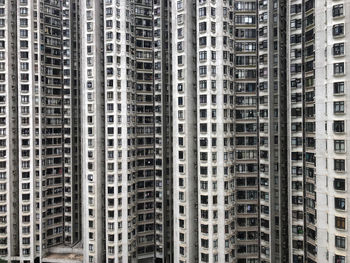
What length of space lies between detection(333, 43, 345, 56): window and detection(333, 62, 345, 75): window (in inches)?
56.2

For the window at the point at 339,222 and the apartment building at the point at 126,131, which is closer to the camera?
the window at the point at 339,222

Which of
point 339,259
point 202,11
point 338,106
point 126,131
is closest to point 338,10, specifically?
point 338,106

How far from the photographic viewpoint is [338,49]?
1561 inches

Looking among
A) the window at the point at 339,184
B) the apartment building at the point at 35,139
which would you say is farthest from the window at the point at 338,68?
the apartment building at the point at 35,139

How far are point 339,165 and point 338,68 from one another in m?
13.7

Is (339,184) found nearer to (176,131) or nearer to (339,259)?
(339,259)

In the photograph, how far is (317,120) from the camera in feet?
139

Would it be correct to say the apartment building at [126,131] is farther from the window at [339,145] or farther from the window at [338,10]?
the window at [338,10]

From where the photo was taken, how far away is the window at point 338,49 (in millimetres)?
39281

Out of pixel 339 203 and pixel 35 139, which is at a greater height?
pixel 35 139

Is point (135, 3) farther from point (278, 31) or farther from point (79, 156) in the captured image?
point (79, 156)

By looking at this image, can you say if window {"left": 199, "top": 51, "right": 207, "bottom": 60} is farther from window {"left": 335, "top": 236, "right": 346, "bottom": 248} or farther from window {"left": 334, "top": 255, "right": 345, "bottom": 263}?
window {"left": 334, "top": 255, "right": 345, "bottom": 263}

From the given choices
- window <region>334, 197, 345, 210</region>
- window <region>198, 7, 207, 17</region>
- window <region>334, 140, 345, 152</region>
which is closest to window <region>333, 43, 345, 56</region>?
window <region>334, 140, 345, 152</region>

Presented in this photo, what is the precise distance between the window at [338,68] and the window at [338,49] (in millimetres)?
1427
